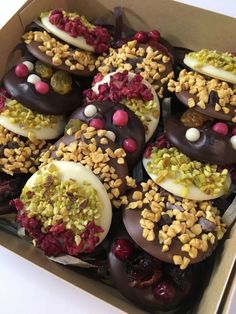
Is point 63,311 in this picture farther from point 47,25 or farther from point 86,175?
point 47,25

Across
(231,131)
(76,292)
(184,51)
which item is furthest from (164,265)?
(184,51)

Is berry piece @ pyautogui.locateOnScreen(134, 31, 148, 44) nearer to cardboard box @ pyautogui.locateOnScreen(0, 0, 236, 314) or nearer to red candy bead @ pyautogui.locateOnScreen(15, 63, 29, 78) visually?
cardboard box @ pyautogui.locateOnScreen(0, 0, 236, 314)

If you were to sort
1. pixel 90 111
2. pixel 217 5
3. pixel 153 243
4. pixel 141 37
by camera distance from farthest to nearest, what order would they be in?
1. pixel 217 5
2. pixel 141 37
3. pixel 90 111
4. pixel 153 243

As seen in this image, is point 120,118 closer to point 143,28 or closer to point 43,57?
point 43,57

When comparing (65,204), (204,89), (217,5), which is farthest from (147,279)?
(217,5)

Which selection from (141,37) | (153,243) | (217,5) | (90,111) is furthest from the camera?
(217,5)

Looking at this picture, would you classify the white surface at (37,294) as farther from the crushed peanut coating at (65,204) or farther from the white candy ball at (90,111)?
the white candy ball at (90,111)

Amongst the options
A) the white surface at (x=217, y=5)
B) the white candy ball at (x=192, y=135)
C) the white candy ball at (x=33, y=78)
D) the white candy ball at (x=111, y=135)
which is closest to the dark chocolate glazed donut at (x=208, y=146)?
the white candy ball at (x=192, y=135)
